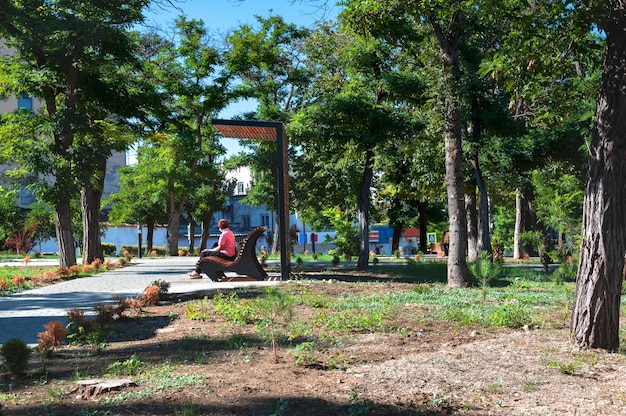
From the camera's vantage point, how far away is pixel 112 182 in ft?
246

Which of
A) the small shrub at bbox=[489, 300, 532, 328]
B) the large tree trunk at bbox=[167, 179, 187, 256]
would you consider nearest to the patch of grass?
the small shrub at bbox=[489, 300, 532, 328]

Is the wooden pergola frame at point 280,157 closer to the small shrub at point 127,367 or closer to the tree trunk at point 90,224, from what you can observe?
the tree trunk at point 90,224

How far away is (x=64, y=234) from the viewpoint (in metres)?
21.5

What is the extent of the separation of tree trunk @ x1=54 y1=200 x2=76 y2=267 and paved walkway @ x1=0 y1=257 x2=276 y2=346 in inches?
58.2

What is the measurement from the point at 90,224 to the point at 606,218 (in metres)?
20.6

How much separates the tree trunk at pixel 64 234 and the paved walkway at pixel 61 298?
1478 millimetres

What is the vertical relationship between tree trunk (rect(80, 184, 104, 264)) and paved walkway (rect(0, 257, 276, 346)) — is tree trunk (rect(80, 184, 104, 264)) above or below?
above

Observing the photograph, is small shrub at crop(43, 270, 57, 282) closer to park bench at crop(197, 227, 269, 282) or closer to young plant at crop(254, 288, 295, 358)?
Answer: park bench at crop(197, 227, 269, 282)

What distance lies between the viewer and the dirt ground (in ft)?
16.0

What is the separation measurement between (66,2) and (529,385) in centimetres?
1745

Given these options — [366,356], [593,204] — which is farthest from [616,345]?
[366,356]

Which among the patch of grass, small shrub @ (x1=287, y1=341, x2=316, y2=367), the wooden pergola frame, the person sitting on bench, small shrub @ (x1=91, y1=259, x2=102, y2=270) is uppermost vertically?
the wooden pergola frame

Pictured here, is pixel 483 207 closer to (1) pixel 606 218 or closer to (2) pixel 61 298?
(2) pixel 61 298

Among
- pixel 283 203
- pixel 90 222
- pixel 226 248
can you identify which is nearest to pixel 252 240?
pixel 226 248
